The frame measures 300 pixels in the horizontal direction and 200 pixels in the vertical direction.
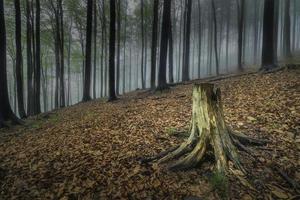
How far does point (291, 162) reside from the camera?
480 centimetres

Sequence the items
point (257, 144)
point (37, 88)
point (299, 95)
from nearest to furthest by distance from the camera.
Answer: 1. point (257, 144)
2. point (299, 95)
3. point (37, 88)

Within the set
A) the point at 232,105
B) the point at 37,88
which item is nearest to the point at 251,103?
the point at 232,105

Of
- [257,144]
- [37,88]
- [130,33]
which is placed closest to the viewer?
[257,144]

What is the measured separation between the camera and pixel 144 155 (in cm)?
548

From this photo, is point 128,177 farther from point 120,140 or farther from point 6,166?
point 6,166

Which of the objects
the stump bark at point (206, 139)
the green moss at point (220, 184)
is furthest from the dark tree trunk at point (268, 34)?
the green moss at point (220, 184)

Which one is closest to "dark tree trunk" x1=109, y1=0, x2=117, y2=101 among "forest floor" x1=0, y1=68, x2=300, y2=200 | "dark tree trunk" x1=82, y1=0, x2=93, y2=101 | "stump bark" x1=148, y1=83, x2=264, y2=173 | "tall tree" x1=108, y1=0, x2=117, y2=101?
"tall tree" x1=108, y1=0, x2=117, y2=101

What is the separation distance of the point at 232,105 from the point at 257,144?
3.08m

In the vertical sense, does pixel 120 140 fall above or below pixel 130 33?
below

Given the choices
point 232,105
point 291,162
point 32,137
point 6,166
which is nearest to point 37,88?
point 32,137

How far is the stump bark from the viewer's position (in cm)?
480

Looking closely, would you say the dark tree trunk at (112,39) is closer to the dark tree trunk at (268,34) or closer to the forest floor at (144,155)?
the forest floor at (144,155)

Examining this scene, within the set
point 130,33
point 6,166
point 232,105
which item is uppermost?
point 130,33

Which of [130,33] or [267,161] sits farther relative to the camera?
[130,33]
